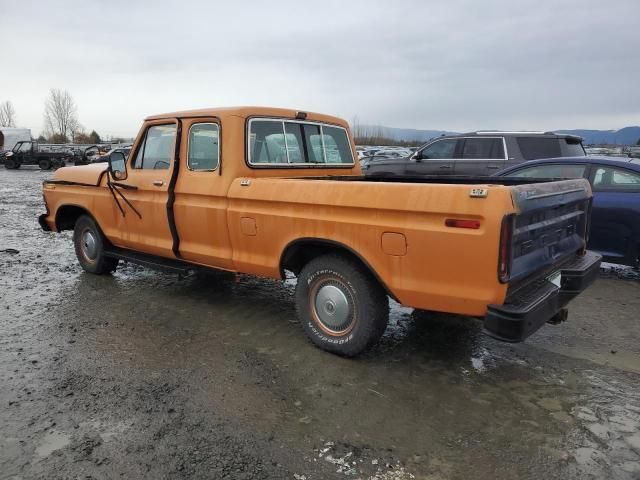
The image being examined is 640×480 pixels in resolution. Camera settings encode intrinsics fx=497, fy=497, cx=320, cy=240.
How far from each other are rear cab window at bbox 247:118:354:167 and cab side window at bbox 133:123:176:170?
0.94 m

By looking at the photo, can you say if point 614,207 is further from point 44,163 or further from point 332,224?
point 44,163

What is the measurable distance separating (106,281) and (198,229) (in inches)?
88.2

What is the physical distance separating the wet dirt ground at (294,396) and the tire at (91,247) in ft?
3.09


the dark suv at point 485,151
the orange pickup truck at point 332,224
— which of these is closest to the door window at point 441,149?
the dark suv at point 485,151

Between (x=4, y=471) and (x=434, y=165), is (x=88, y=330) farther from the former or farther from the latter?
(x=434, y=165)

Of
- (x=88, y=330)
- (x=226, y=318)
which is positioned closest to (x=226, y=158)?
(x=226, y=318)

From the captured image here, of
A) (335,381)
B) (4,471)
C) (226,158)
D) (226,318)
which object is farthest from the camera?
(226,318)

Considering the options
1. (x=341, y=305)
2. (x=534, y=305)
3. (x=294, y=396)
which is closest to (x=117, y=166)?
(x=341, y=305)

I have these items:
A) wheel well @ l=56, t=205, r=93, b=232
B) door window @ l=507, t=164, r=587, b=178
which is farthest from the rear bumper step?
wheel well @ l=56, t=205, r=93, b=232

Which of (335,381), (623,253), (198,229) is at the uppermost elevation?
(198,229)

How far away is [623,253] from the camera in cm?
573

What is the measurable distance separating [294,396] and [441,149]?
866cm

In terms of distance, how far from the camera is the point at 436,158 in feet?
36.3

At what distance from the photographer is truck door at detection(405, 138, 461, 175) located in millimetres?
10742
